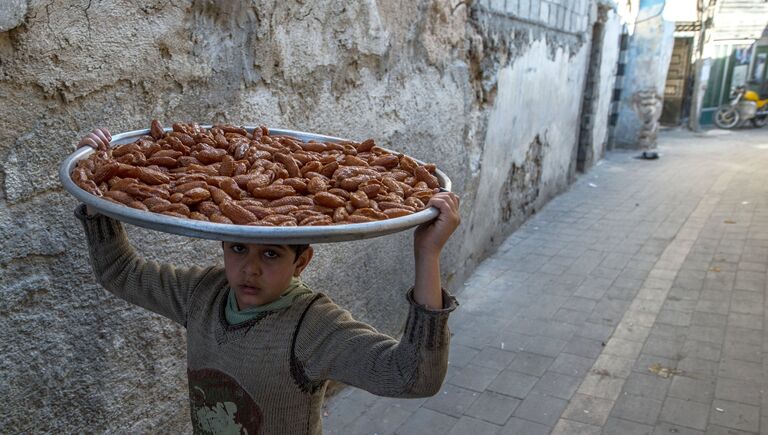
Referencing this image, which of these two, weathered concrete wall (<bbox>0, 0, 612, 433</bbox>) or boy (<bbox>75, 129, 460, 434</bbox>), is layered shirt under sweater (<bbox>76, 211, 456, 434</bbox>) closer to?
boy (<bbox>75, 129, 460, 434</bbox>)

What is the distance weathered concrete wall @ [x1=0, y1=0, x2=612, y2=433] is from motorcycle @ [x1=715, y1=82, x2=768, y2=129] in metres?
15.7

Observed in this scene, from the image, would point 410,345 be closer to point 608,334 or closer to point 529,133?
point 608,334

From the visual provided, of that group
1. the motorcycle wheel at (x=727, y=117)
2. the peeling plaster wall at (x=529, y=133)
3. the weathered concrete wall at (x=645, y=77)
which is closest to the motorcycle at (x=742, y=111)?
the motorcycle wheel at (x=727, y=117)

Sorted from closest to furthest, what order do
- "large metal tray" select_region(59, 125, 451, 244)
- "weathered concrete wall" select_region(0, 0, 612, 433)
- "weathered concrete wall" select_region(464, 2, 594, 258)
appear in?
1. "large metal tray" select_region(59, 125, 451, 244)
2. "weathered concrete wall" select_region(0, 0, 612, 433)
3. "weathered concrete wall" select_region(464, 2, 594, 258)

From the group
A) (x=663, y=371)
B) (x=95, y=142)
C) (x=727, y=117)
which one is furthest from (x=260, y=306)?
(x=727, y=117)

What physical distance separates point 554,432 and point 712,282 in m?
2.80

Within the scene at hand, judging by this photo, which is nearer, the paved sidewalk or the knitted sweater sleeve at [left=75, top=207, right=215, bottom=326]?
the knitted sweater sleeve at [left=75, top=207, right=215, bottom=326]

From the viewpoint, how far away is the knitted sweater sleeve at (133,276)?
165 cm

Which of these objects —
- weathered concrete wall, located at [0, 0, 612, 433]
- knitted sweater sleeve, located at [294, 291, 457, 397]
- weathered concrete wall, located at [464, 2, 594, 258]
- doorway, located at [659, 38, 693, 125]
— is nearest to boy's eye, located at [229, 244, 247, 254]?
knitted sweater sleeve, located at [294, 291, 457, 397]

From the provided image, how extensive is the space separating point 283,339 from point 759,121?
62.9 ft

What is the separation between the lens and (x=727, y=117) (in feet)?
56.4

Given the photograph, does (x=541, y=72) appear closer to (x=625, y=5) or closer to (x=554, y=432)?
(x=554, y=432)

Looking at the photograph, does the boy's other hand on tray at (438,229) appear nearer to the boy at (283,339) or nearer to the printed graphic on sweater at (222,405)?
the boy at (283,339)

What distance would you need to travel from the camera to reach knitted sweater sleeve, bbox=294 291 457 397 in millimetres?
1312
